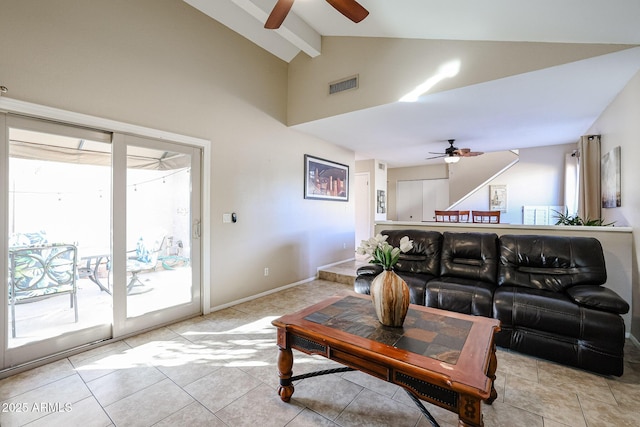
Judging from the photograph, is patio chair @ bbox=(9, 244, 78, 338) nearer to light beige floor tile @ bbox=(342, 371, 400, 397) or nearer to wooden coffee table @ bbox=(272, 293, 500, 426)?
wooden coffee table @ bbox=(272, 293, 500, 426)

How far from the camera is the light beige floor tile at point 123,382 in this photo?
1.90 metres

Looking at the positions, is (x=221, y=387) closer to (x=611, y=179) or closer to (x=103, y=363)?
(x=103, y=363)

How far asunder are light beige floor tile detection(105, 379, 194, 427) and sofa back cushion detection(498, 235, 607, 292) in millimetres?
3137

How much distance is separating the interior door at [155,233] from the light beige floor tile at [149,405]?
1.11m

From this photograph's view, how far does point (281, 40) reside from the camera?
165 inches

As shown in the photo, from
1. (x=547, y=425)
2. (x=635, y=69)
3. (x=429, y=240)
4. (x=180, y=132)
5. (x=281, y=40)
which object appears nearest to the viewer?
(x=547, y=425)

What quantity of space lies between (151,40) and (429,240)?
3905 mm

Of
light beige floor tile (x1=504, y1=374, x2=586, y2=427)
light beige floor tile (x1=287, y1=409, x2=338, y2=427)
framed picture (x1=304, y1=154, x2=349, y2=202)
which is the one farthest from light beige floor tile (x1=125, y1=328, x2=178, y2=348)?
light beige floor tile (x1=504, y1=374, x2=586, y2=427)

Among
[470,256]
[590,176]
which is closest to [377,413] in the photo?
[470,256]

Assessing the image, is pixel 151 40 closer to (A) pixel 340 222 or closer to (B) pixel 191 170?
(B) pixel 191 170

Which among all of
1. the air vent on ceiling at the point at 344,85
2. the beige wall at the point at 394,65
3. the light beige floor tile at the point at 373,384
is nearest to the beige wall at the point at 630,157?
the beige wall at the point at 394,65

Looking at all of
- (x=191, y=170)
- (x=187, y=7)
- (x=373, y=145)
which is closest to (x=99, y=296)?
(x=191, y=170)

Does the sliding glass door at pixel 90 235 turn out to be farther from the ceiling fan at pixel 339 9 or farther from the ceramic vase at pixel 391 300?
the ceramic vase at pixel 391 300

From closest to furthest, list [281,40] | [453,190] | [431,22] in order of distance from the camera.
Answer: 1. [431,22]
2. [281,40]
3. [453,190]
